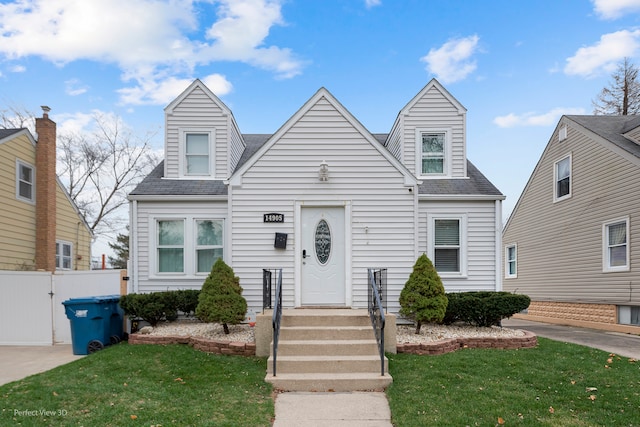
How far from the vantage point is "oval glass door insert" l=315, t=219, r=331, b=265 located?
8898 millimetres

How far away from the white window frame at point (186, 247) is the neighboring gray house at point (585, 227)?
10.3 m

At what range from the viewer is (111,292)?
991cm

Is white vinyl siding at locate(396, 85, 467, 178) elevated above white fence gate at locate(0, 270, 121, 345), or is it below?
above

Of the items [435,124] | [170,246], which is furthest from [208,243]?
[435,124]

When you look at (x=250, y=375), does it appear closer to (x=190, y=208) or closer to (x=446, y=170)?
(x=190, y=208)

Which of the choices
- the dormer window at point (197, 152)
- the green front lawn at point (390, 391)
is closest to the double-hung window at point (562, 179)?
the green front lawn at point (390, 391)

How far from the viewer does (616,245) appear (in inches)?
458

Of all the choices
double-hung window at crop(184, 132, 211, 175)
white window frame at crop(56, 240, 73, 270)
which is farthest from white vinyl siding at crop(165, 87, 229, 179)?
white window frame at crop(56, 240, 73, 270)

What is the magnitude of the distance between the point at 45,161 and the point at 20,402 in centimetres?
1026

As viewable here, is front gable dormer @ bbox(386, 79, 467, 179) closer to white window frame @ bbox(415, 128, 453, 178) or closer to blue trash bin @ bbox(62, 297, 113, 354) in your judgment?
white window frame @ bbox(415, 128, 453, 178)

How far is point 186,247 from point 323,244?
329 centimetres

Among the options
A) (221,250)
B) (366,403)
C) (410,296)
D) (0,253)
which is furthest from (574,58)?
(0,253)

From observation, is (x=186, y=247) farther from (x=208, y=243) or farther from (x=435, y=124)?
(x=435, y=124)

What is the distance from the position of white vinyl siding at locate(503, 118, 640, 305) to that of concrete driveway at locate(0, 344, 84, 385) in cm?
1297
